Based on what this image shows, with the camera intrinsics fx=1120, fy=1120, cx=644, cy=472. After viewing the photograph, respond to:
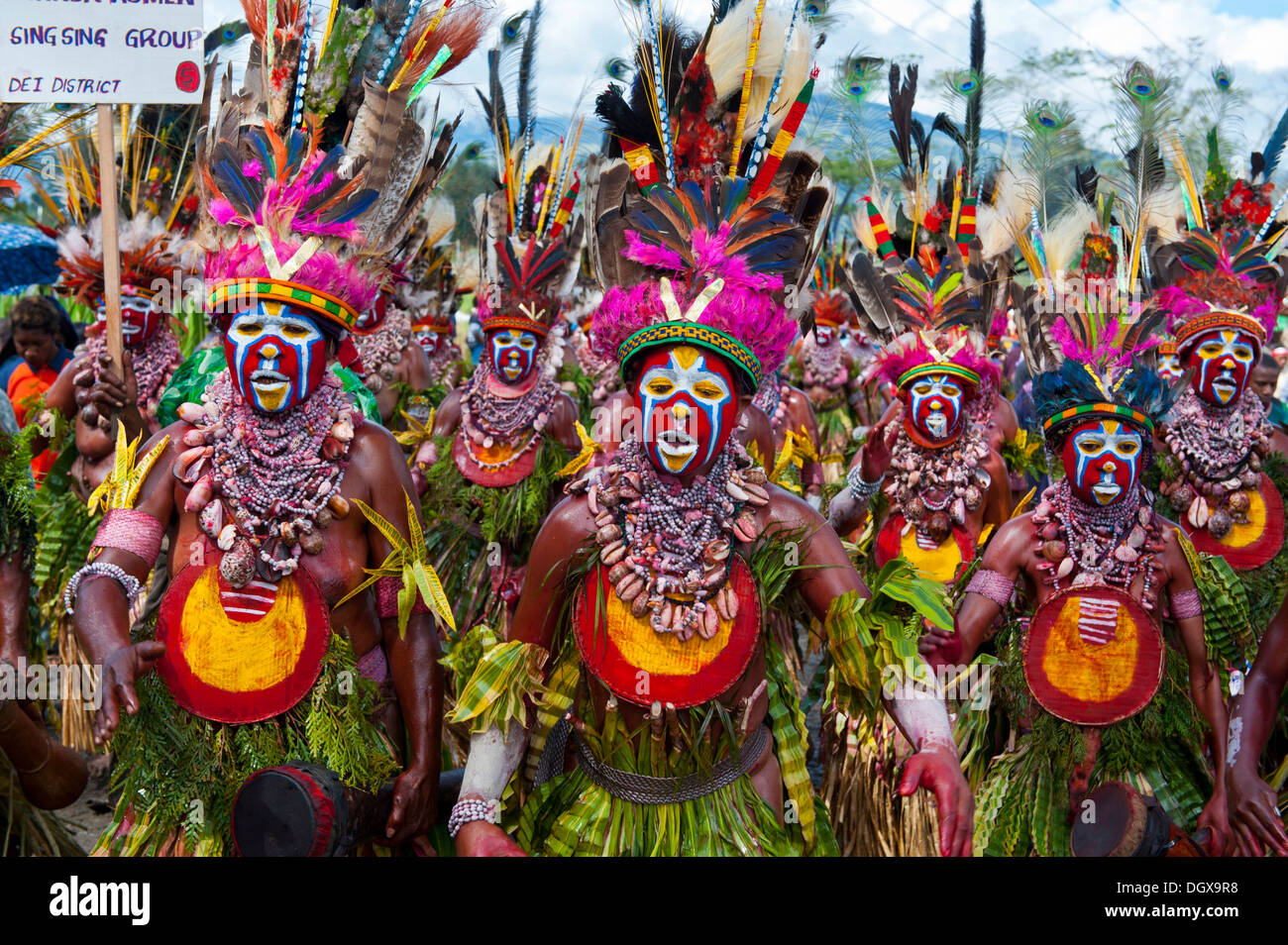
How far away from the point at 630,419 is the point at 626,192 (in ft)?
2.18

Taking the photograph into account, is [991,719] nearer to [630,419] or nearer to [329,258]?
[630,419]

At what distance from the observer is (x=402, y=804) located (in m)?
3.01

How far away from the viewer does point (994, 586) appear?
398 cm

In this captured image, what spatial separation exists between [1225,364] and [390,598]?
4404 mm

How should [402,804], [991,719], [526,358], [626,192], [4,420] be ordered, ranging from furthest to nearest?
1. [526,358]
2. [991,719]
3. [4,420]
4. [626,192]
5. [402,804]

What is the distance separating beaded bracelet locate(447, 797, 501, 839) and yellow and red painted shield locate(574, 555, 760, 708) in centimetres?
42

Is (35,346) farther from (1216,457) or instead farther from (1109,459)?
(1216,457)

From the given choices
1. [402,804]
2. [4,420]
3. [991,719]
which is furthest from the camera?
[991,719]

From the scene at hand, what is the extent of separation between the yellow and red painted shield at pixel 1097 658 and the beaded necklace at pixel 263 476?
2466 mm

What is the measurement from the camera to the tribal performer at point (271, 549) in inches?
117

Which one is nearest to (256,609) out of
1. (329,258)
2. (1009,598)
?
(329,258)

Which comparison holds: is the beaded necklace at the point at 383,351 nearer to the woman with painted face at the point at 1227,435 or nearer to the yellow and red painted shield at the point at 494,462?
the yellow and red painted shield at the point at 494,462

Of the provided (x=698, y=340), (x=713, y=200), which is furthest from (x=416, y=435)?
(x=698, y=340)

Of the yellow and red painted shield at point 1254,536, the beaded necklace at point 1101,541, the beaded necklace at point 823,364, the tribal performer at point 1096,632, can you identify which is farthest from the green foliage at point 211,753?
the beaded necklace at point 823,364
